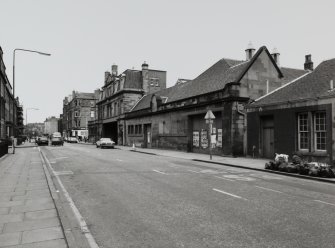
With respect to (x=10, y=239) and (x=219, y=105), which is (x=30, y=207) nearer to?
(x=10, y=239)

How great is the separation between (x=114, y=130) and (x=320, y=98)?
49.0 metres

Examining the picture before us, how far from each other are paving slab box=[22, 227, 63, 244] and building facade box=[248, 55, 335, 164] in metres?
15.9

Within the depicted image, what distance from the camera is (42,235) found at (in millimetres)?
5406

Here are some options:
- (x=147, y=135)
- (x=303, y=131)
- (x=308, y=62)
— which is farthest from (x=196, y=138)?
(x=308, y=62)

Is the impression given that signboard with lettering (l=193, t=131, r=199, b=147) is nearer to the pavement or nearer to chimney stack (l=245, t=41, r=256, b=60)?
chimney stack (l=245, t=41, r=256, b=60)

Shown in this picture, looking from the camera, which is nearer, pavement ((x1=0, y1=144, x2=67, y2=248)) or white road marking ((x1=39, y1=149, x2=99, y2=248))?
pavement ((x1=0, y1=144, x2=67, y2=248))

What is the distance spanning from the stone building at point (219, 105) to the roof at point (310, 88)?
1984mm

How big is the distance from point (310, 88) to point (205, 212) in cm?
1583

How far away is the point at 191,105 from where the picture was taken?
29.9 meters

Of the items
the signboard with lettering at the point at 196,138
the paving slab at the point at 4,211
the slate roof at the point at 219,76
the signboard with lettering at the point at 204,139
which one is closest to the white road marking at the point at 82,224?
the paving slab at the point at 4,211

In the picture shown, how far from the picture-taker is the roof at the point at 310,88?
1902 centimetres

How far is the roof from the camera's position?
19016 mm

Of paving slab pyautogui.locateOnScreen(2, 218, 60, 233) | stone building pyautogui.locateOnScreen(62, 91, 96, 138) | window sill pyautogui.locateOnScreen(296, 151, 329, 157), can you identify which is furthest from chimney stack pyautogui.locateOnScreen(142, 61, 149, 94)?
stone building pyautogui.locateOnScreen(62, 91, 96, 138)

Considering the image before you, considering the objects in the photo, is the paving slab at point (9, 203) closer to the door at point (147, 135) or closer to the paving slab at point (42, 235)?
the paving slab at point (42, 235)
